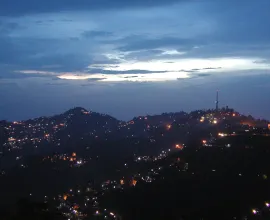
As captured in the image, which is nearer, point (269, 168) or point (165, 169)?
point (269, 168)

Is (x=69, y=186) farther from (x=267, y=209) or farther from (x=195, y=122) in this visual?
(x=195, y=122)

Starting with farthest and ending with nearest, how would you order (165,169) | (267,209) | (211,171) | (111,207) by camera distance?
(165,169)
(211,171)
(111,207)
(267,209)

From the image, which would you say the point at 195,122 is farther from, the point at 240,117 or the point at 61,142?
the point at 61,142

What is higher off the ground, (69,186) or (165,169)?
(165,169)

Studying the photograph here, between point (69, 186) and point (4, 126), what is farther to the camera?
point (4, 126)

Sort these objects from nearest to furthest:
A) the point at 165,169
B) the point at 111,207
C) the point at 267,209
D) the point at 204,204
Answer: the point at 267,209 < the point at 204,204 < the point at 111,207 < the point at 165,169

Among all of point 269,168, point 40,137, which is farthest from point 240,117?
point 269,168

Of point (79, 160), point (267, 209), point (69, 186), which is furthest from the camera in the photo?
point (79, 160)

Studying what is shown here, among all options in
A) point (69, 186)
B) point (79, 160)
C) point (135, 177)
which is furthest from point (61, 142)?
point (135, 177)

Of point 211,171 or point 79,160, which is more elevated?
point 211,171
